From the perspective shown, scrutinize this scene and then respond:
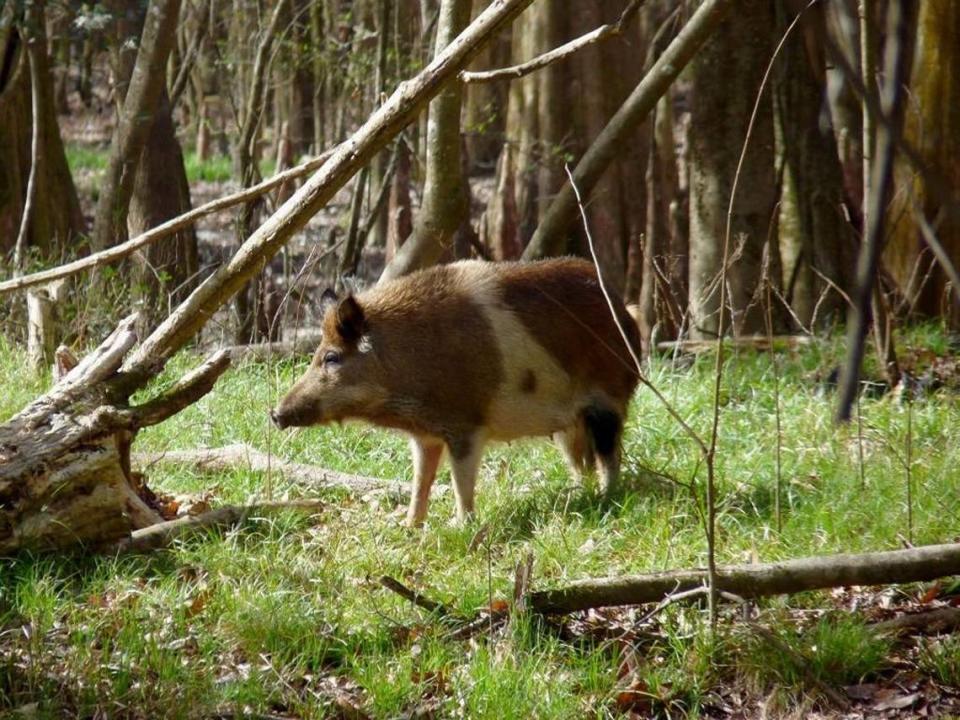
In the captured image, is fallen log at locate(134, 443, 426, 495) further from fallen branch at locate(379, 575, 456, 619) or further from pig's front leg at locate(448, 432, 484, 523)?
fallen branch at locate(379, 575, 456, 619)

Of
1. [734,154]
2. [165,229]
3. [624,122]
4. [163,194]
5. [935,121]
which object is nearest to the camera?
[165,229]

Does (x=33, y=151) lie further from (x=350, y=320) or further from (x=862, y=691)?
(x=862, y=691)

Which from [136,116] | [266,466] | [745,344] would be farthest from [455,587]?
[136,116]

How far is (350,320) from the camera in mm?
7094

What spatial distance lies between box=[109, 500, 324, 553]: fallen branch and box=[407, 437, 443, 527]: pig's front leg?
516mm

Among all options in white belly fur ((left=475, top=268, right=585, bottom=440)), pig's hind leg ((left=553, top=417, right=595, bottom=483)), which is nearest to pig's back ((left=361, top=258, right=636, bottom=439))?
white belly fur ((left=475, top=268, right=585, bottom=440))

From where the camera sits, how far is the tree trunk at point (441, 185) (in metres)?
8.63

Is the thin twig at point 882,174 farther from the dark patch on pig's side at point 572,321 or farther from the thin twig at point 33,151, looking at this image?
the thin twig at point 33,151

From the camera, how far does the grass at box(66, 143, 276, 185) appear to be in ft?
85.4

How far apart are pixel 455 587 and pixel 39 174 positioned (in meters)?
7.85

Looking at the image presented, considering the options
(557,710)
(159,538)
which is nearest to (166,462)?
(159,538)

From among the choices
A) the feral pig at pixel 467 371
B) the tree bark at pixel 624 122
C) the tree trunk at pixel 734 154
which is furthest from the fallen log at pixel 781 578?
the tree trunk at pixel 734 154

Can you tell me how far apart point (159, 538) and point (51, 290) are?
405cm

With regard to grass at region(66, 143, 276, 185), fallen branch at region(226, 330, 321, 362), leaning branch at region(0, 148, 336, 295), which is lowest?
grass at region(66, 143, 276, 185)
